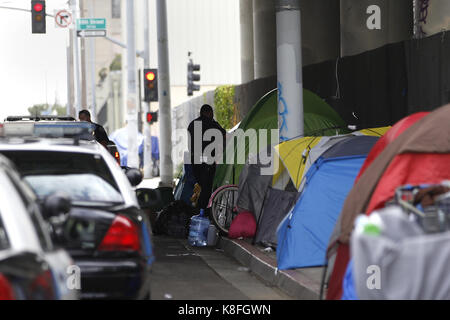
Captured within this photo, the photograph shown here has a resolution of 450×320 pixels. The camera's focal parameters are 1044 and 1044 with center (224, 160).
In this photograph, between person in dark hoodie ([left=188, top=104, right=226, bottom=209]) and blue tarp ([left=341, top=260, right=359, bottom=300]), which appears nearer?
blue tarp ([left=341, top=260, right=359, bottom=300])

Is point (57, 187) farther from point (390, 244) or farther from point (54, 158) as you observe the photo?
point (390, 244)

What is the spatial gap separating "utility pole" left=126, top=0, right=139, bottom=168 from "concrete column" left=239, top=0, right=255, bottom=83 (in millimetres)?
5391

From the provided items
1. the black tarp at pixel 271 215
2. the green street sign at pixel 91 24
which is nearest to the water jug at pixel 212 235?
the black tarp at pixel 271 215

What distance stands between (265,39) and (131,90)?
14.6 ft

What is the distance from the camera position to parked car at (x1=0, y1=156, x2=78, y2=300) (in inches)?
189

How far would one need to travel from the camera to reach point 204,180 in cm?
1723

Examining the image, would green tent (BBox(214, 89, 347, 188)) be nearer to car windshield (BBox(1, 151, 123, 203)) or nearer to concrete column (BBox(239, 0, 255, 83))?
car windshield (BBox(1, 151, 123, 203))

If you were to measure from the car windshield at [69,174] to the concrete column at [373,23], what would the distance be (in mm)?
12660

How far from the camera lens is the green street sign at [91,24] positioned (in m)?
33.9
